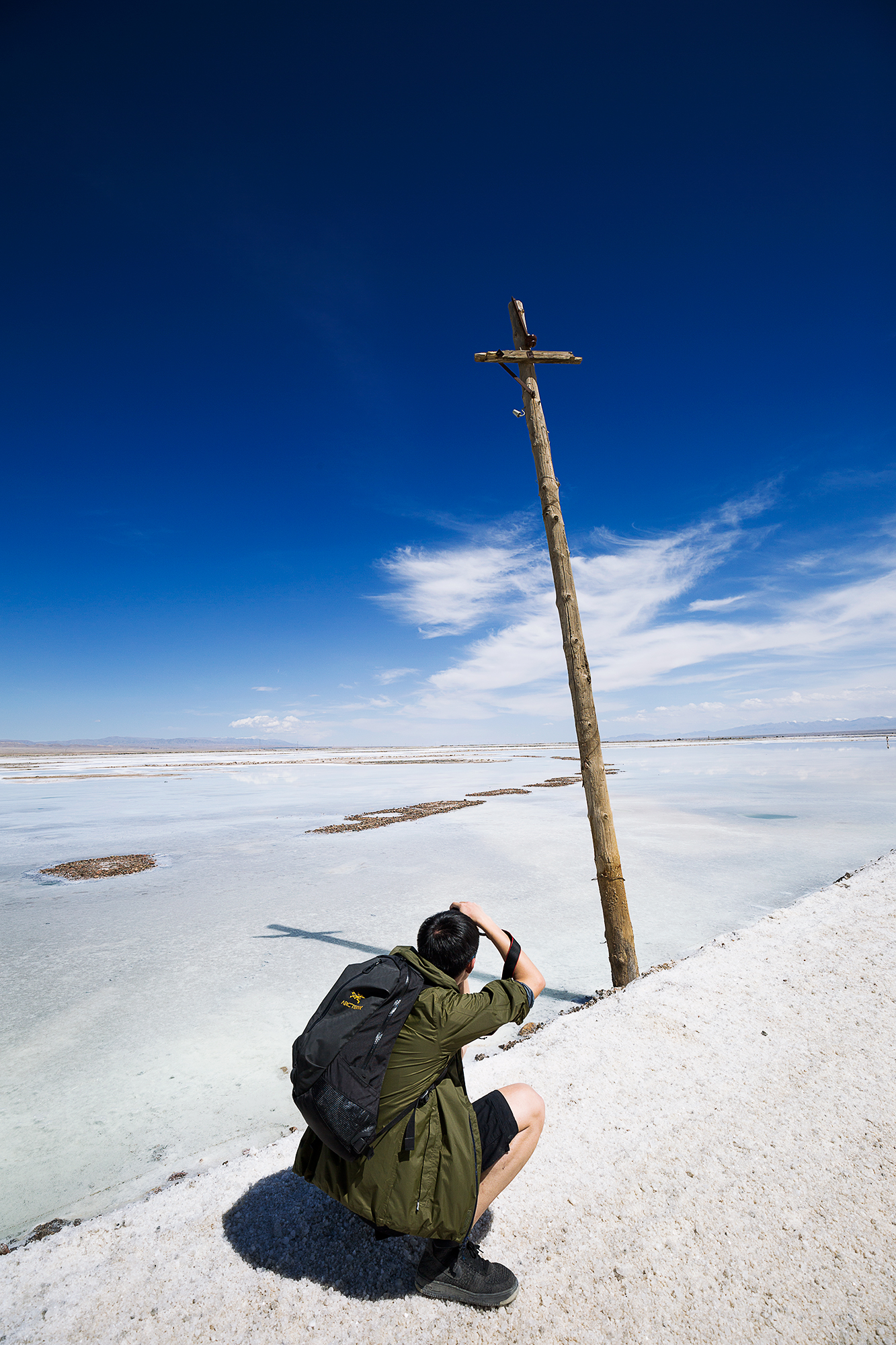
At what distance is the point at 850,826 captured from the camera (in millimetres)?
13922

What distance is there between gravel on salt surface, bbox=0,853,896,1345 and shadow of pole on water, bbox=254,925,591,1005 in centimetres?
155

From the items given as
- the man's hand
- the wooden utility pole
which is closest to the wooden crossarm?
the wooden utility pole

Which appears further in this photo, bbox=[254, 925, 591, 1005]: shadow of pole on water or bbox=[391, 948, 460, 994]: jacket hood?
bbox=[254, 925, 591, 1005]: shadow of pole on water

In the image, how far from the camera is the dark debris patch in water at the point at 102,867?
36.9 ft

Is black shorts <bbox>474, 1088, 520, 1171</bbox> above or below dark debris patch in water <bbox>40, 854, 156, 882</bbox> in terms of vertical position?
above

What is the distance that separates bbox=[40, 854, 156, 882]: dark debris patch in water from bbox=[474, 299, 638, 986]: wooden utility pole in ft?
32.0

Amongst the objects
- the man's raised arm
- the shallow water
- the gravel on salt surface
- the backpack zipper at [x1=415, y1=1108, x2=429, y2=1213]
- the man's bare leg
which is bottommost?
the shallow water

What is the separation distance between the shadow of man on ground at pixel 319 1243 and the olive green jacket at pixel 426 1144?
615mm

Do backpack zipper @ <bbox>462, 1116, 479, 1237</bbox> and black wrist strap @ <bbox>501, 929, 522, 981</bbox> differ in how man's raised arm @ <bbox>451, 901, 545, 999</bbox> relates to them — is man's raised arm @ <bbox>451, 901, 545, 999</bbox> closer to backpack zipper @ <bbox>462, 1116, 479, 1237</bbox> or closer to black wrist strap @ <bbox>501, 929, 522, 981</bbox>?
black wrist strap @ <bbox>501, 929, 522, 981</bbox>

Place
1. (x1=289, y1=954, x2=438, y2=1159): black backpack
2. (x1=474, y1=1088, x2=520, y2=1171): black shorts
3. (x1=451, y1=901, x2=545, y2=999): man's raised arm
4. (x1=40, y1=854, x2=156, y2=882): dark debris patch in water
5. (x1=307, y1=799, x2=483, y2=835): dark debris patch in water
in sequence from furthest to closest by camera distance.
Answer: (x1=307, y1=799, x2=483, y2=835): dark debris patch in water
(x1=40, y1=854, x2=156, y2=882): dark debris patch in water
(x1=451, y1=901, x2=545, y2=999): man's raised arm
(x1=474, y1=1088, x2=520, y2=1171): black shorts
(x1=289, y1=954, x2=438, y2=1159): black backpack

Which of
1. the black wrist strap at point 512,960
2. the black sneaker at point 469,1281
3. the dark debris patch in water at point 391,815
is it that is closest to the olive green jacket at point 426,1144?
the black sneaker at point 469,1281

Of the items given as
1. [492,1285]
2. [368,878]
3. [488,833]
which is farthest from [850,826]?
[492,1285]

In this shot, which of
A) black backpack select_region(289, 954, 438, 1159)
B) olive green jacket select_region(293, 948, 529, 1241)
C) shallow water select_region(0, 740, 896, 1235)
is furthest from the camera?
shallow water select_region(0, 740, 896, 1235)

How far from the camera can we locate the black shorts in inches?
102
